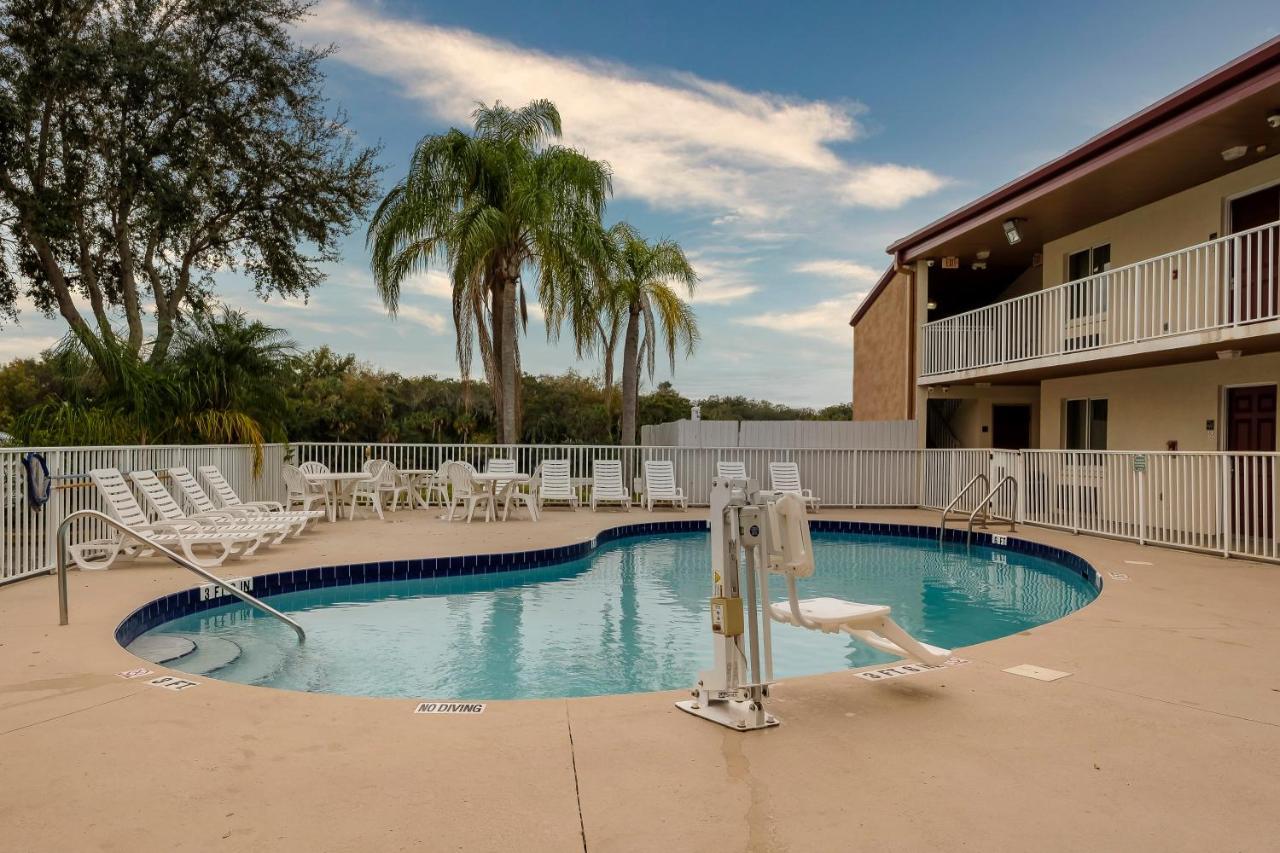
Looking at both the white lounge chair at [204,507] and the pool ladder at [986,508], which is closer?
the white lounge chair at [204,507]

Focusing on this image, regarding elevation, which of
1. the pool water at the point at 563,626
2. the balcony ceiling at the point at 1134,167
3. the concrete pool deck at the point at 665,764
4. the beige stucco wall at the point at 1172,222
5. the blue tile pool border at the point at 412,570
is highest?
the balcony ceiling at the point at 1134,167

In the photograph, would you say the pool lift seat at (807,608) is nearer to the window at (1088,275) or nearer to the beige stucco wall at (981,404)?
the window at (1088,275)

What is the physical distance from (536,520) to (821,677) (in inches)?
345

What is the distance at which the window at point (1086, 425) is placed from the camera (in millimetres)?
14461

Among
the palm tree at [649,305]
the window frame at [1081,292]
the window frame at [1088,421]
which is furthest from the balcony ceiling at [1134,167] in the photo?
the palm tree at [649,305]

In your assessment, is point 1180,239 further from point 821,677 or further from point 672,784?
point 672,784

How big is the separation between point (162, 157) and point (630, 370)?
10850 mm

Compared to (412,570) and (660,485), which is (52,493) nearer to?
(412,570)

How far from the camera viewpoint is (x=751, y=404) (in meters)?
48.3

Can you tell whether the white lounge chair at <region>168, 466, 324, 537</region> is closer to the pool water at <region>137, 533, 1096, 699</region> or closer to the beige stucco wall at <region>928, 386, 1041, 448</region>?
the pool water at <region>137, 533, 1096, 699</region>

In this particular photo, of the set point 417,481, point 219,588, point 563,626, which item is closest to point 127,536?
point 219,588

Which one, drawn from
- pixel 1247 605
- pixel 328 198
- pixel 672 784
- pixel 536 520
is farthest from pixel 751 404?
pixel 672 784

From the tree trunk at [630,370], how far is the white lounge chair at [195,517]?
458 inches

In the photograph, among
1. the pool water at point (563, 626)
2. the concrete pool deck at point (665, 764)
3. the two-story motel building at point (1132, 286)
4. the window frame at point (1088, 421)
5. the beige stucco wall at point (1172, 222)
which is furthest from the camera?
the window frame at point (1088, 421)
